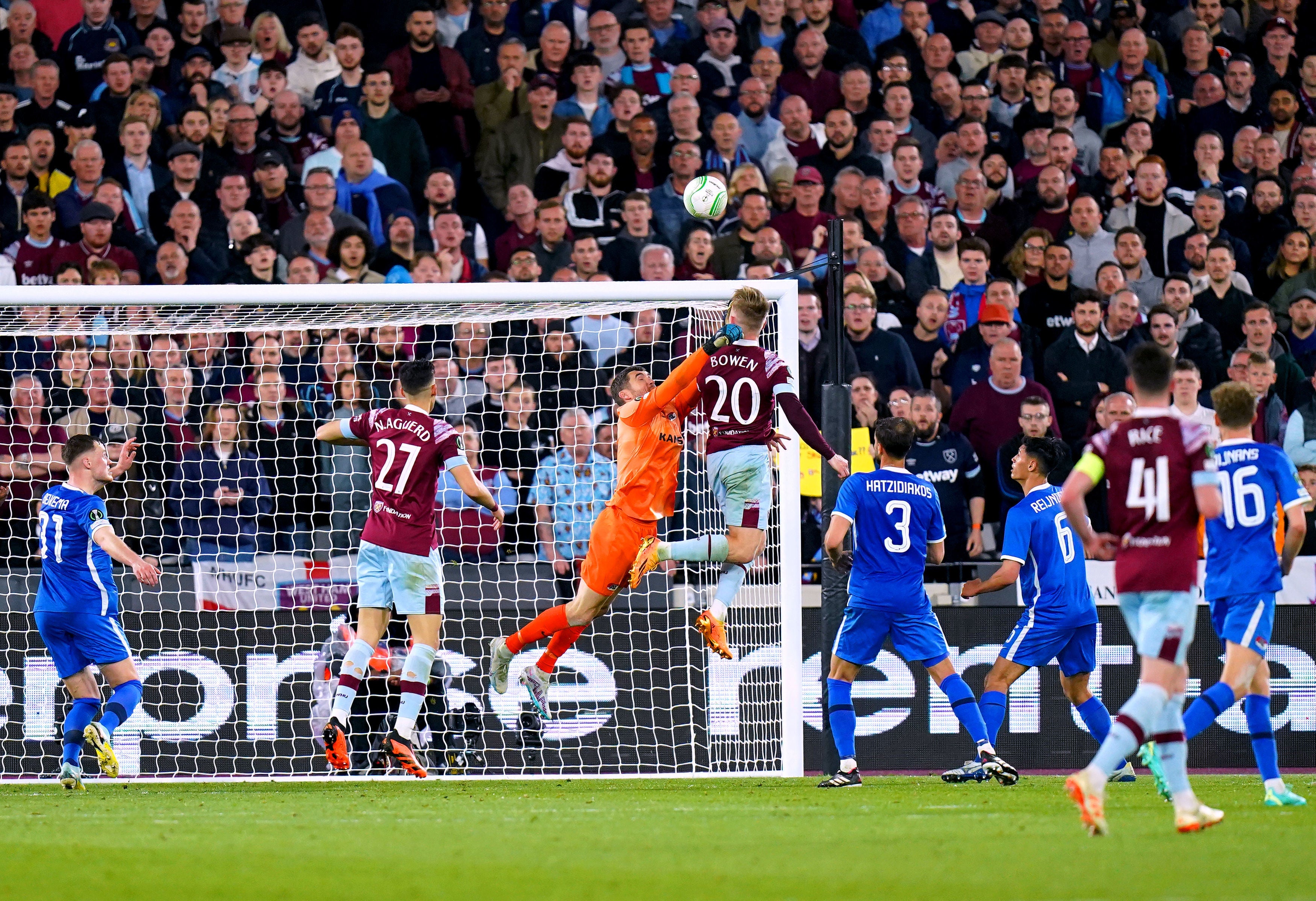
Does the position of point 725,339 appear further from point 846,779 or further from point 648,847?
point 648,847

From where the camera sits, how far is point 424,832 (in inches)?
262

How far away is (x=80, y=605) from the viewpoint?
30.6ft

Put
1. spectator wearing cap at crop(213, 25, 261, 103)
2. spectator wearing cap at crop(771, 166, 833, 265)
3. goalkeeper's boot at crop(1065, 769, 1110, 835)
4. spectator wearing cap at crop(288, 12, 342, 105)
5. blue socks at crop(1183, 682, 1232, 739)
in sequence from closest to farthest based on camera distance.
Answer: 1. goalkeeper's boot at crop(1065, 769, 1110, 835)
2. blue socks at crop(1183, 682, 1232, 739)
3. spectator wearing cap at crop(771, 166, 833, 265)
4. spectator wearing cap at crop(213, 25, 261, 103)
5. spectator wearing cap at crop(288, 12, 342, 105)

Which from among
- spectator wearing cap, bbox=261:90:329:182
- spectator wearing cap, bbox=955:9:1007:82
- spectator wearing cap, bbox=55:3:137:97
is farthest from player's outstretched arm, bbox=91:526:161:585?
spectator wearing cap, bbox=955:9:1007:82

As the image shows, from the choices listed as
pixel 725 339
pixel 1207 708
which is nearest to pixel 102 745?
pixel 725 339

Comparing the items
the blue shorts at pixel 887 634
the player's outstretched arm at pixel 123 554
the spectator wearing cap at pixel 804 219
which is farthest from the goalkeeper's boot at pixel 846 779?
the spectator wearing cap at pixel 804 219

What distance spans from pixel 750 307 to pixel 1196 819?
420 centimetres

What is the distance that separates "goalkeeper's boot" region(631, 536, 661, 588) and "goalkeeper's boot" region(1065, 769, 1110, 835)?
3.77 m

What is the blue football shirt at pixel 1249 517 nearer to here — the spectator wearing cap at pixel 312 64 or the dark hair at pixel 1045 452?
the dark hair at pixel 1045 452

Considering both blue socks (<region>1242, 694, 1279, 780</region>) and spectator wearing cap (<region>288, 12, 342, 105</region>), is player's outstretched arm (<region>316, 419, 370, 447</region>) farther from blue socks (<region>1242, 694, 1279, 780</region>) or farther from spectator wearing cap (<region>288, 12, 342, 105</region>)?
spectator wearing cap (<region>288, 12, 342, 105</region>)

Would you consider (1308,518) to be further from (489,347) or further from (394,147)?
(394,147)

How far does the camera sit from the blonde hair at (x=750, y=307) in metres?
9.44

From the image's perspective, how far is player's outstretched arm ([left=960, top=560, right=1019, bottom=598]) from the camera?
9.59 meters

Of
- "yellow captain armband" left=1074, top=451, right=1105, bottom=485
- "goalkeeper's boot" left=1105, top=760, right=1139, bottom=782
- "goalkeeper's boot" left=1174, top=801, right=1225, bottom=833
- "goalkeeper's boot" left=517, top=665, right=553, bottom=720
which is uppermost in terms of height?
"yellow captain armband" left=1074, top=451, right=1105, bottom=485
